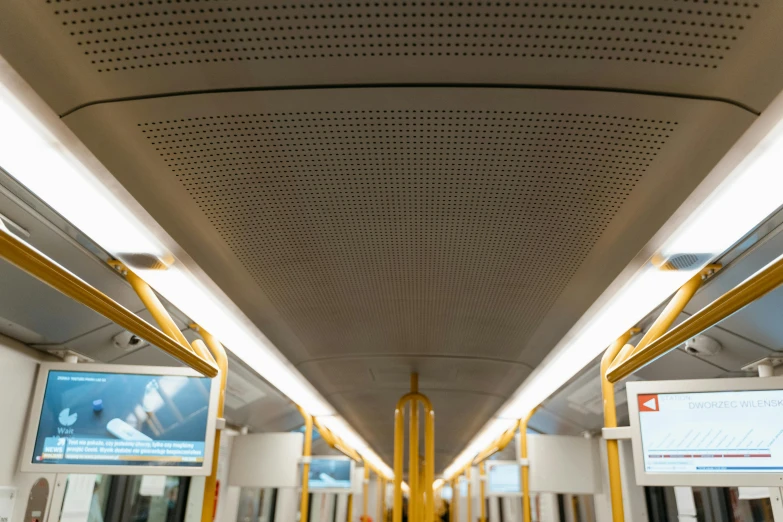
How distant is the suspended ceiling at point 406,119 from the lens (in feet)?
4.75

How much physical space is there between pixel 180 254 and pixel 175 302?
33.2 inches

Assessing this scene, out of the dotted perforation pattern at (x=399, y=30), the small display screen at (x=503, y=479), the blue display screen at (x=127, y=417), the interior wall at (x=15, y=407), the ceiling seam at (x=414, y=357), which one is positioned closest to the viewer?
the dotted perforation pattern at (x=399, y=30)

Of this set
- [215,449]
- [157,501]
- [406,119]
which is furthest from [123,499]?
[406,119]

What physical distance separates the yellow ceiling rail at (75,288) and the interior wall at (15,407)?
1.77 meters

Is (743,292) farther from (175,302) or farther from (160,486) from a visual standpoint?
(160,486)

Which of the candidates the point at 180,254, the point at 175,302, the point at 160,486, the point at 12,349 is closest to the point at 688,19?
the point at 180,254

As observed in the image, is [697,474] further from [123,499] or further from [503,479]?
[503,479]

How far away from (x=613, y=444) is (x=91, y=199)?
315 centimetres

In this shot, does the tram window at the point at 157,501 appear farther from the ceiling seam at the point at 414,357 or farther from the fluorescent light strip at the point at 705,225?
the fluorescent light strip at the point at 705,225

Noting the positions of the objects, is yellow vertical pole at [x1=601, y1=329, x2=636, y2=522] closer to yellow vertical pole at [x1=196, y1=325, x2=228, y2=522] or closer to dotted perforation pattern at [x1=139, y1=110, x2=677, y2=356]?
dotted perforation pattern at [x1=139, y1=110, x2=677, y2=356]

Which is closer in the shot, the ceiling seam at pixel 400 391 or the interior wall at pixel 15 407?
the interior wall at pixel 15 407

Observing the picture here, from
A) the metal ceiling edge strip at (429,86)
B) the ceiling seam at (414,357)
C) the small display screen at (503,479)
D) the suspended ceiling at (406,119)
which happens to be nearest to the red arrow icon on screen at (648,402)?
the suspended ceiling at (406,119)

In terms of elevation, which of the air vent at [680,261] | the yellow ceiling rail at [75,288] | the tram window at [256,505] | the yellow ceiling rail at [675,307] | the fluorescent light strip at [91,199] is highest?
the air vent at [680,261]

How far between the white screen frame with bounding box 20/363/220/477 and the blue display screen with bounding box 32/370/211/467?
0.12 feet
